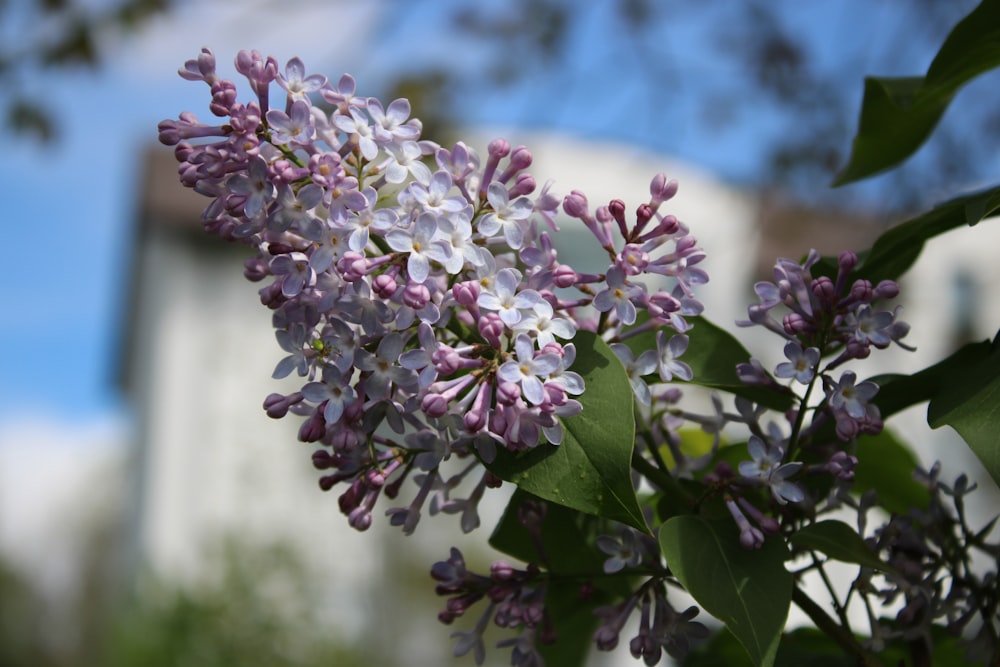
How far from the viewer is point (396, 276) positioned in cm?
61

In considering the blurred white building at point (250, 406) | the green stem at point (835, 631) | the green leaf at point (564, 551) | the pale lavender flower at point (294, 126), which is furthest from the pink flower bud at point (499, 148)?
the blurred white building at point (250, 406)

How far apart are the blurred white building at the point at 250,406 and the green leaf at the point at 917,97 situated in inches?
282

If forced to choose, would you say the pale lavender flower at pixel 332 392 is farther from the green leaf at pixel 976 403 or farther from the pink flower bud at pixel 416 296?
the green leaf at pixel 976 403

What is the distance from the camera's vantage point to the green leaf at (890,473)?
822mm

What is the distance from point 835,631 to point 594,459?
205mm

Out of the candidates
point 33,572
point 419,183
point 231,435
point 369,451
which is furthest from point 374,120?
point 33,572

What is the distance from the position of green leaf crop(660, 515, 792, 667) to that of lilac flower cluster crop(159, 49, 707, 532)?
0.09 m

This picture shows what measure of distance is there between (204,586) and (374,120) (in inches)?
341

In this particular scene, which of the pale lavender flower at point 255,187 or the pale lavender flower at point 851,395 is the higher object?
the pale lavender flower at point 255,187

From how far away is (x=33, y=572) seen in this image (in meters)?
22.9

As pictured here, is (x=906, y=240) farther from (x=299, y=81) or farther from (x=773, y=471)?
(x=299, y=81)

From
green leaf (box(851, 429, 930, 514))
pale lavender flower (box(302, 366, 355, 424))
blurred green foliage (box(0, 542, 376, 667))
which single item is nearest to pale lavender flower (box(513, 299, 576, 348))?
pale lavender flower (box(302, 366, 355, 424))

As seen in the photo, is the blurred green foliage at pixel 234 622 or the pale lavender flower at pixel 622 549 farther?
the blurred green foliage at pixel 234 622

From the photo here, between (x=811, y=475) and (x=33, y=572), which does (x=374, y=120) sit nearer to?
(x=811, y=475)
